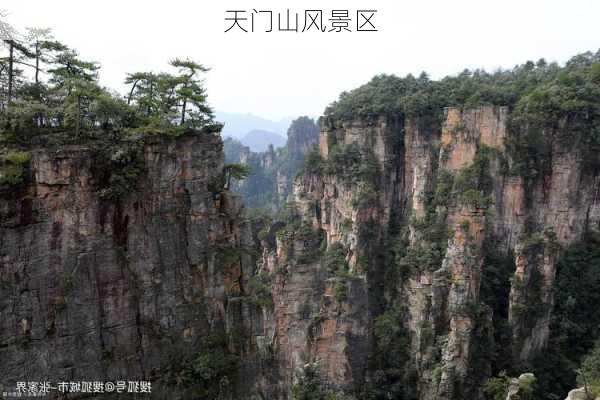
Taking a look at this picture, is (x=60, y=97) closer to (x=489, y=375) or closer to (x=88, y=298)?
(x=88, y=298)

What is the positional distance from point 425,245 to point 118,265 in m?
16.7

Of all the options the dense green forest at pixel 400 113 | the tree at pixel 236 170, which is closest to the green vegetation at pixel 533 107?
the dense green forest at pixel 400 113

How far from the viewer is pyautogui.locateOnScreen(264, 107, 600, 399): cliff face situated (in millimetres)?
19703

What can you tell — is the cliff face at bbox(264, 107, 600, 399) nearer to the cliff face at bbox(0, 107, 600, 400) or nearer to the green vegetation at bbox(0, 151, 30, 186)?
the cliff face at bbox(0, 107, 600, 400)

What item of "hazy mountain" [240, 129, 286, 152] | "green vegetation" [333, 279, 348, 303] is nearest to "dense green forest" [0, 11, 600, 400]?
"green vegetation" [333, 279, 348, 303]

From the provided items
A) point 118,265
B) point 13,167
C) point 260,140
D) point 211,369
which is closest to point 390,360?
point 211,369

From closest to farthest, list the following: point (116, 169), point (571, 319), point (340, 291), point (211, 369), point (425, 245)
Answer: point (116, 169), point (211, 369), point (340, 291), point (571, 319), point (425, 245)

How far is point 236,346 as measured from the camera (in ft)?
47.2

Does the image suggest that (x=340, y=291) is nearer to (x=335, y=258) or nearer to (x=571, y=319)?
(x=335, y=258)

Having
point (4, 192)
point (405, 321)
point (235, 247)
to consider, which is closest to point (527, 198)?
point (405, 321)

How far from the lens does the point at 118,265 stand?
12492 millimetres

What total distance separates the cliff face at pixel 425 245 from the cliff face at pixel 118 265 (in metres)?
5.47

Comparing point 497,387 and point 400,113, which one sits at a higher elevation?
point 400,113

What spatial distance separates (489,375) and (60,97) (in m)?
18.3
